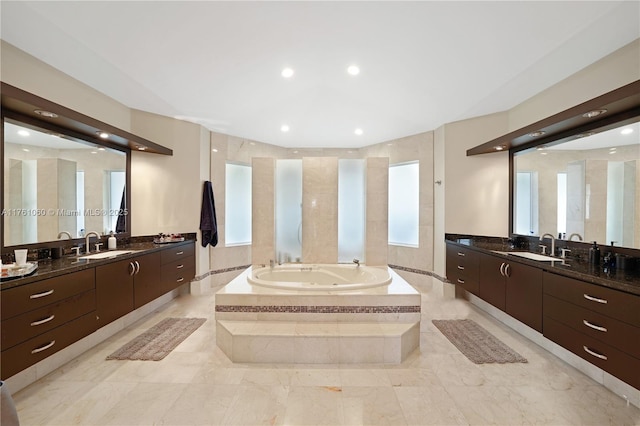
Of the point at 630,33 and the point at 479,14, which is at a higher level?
the point at 479,14

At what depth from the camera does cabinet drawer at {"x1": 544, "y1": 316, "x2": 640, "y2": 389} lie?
1587mm

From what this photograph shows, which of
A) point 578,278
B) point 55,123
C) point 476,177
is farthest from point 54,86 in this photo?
point 476,177

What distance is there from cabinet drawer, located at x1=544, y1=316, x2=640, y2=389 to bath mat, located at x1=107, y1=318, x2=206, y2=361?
333cm

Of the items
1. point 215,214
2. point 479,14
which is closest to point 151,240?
point 215,214

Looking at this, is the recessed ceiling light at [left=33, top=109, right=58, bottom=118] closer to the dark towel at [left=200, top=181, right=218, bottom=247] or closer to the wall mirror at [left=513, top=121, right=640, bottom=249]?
the dark towel at [left=200, top=181, right=218, bottom=247]

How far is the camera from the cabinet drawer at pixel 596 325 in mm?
1585

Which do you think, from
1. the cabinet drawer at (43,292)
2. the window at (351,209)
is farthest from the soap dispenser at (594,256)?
the cabinet drawer at (43,292)

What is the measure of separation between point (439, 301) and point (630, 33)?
3318mm

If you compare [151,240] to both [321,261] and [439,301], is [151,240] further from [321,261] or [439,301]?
[439,301]

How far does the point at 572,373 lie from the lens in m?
2.18

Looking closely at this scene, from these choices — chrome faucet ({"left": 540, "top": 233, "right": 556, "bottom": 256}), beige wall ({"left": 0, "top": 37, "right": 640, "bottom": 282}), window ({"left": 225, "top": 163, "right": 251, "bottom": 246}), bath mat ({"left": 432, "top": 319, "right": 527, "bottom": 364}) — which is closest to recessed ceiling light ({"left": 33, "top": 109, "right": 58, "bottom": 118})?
beige wall ({"left": 0, "top": 37, "right": 640, "bottom": 282})

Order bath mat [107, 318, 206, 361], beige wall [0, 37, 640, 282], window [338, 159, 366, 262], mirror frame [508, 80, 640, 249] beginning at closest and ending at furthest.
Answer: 1. mirror frame [508, 80, 640, 249]
2. bath mat [107, 318, 206, 361]
3. beige wall [0, 37, 640, 282]
4. window [338, 159, 366, 262]

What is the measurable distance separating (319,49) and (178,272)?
10.5 ft

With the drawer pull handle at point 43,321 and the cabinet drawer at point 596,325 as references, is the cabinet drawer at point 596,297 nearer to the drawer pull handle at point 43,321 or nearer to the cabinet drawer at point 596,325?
the cabinet drawer at point 596,325
